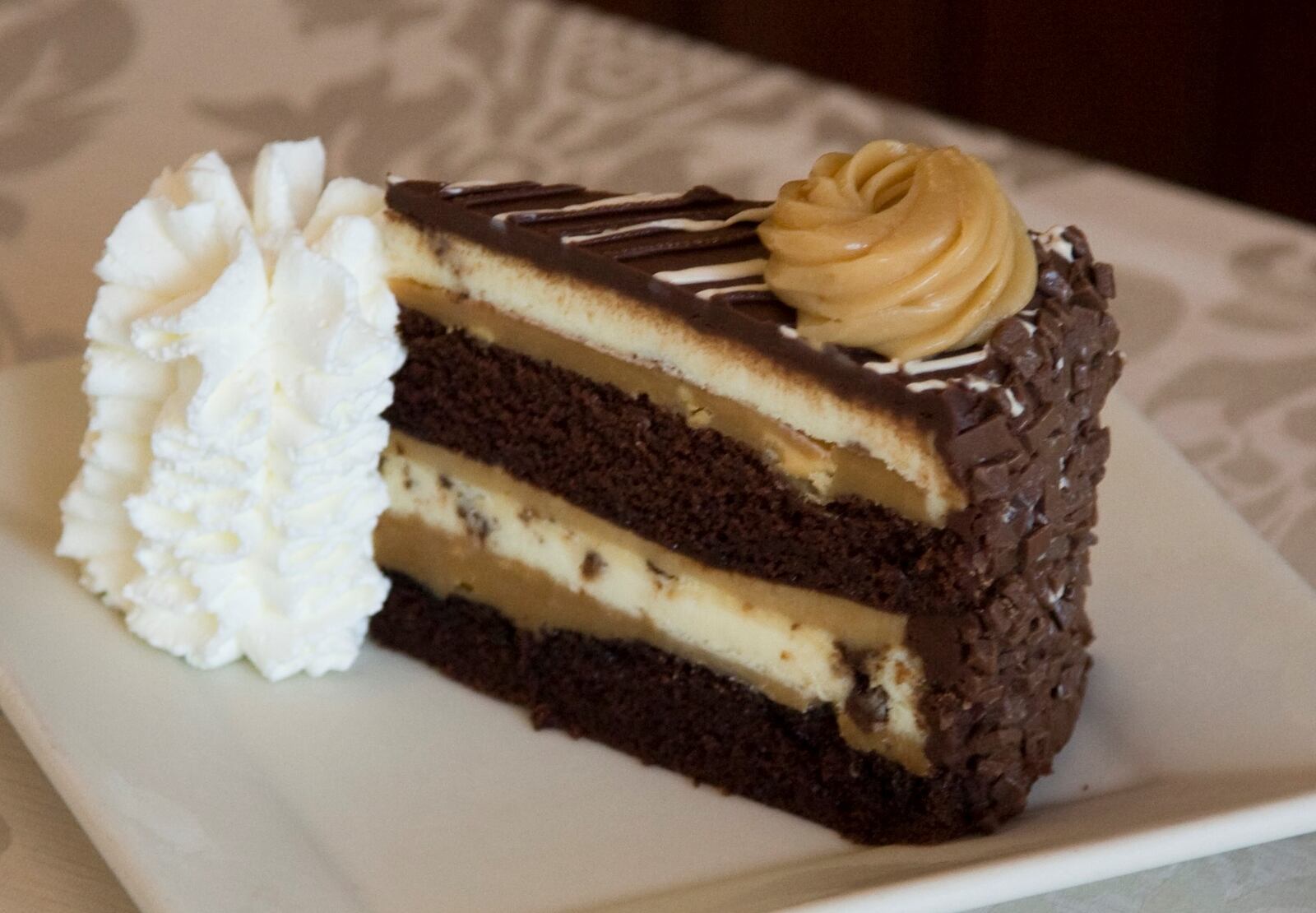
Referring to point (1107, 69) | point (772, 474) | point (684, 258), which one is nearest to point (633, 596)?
point (772, 474)

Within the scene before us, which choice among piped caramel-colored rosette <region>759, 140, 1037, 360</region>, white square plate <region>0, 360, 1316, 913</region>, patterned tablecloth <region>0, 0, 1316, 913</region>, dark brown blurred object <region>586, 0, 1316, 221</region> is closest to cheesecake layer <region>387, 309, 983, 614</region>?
piped caramel-colored rosette <region>759, 140, 1037, 360</region>

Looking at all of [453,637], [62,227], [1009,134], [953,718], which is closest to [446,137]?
[62,227]

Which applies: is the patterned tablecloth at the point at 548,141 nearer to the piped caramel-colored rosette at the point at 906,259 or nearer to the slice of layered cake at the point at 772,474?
the slice of layered cake at the point at 772,474

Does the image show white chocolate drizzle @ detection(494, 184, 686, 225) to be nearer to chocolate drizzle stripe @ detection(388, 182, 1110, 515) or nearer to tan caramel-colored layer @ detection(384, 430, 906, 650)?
chocolate drizzle stripe @ detection(388, 182, 1110, 515)

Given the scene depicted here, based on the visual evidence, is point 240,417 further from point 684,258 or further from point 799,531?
point 799,531

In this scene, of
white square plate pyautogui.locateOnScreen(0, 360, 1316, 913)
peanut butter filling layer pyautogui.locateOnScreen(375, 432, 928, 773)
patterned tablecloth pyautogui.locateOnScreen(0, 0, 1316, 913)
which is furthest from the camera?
patterned tablecloth pyautogui.locateOnScreen(0, 0, 1316, 913)

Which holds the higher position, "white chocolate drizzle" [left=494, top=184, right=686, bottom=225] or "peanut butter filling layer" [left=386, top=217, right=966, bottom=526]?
"white chocolate drizzle" [left=494, top=184, right=686, bottom=225]

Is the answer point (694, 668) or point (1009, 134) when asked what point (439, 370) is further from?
point (1009, 134)
